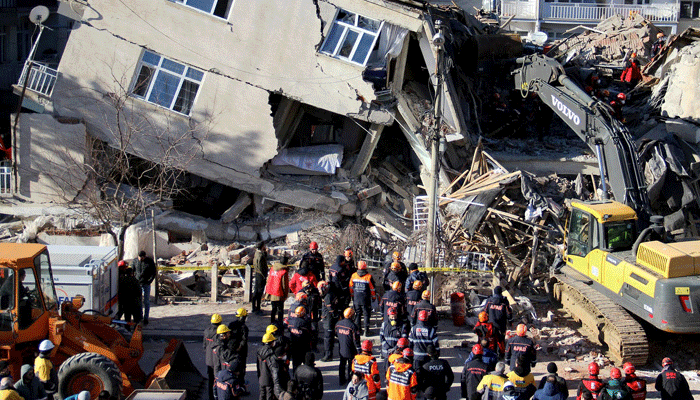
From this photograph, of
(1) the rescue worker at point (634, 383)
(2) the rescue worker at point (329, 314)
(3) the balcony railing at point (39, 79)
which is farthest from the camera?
(3) the balcony railing at point (39, 79)

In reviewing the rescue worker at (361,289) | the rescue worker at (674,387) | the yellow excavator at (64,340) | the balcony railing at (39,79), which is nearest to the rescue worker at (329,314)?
the rescue worker at (361,289)

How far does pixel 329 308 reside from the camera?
11578 mm

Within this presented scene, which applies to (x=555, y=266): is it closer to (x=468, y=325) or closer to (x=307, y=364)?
(x=468, y=325)

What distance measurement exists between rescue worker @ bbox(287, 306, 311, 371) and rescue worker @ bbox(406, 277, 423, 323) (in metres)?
1.83

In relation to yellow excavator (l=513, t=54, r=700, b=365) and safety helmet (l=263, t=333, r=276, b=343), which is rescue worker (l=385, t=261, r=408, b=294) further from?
safety helmet (l=263, t=333, r=276, b=343)

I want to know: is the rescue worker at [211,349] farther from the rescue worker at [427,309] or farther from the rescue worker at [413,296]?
the rescue worker at [413,296]

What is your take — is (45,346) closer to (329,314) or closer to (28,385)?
(28,385)

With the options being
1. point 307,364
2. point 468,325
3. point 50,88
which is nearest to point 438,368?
point 307,364

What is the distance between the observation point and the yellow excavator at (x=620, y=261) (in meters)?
10.9

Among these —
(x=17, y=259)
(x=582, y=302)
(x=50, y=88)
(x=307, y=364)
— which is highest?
(x=50, y=88)

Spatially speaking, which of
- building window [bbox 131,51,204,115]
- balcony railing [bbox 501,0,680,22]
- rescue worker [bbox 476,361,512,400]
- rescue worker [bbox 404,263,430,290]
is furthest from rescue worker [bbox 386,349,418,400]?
balcony railing [bbox 501,0,680,22]

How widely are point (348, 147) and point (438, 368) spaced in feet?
34.7

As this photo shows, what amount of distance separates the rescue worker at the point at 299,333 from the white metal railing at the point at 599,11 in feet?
87.5

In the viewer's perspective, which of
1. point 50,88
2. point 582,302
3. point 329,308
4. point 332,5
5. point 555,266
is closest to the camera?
point 329,308
